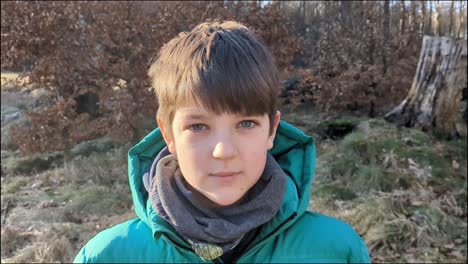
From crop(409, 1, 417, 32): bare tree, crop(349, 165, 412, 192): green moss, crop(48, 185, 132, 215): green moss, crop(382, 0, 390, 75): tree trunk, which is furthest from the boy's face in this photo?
crop(409, 1, 417, 32): bare tree

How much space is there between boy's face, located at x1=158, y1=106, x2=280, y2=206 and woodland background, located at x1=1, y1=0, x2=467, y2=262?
3.17 m

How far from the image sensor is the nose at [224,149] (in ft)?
4.59

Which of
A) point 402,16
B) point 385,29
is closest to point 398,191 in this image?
point 385,29

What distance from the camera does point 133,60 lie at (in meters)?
6.62

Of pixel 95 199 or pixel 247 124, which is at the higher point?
pixel 247 124

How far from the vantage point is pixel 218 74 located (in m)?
1.45

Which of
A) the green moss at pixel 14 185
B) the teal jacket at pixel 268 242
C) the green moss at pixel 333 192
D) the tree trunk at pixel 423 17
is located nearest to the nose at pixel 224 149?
the teal jacket at pixel 268 242

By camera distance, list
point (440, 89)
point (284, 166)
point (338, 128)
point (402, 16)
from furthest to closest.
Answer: point (402, 16)
point (338, 128)
point (440, 89)
point (284, 166)

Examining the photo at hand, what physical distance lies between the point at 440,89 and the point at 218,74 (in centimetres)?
607

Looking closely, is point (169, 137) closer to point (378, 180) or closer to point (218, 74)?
point (218, 74)

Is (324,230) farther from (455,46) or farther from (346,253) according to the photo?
(455,46)

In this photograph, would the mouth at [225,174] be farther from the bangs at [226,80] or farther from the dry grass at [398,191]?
the dry grass at [398,191]

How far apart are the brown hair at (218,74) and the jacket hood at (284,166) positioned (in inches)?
10.0

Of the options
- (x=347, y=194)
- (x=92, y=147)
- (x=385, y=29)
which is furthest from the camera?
(x=385, y=29)
